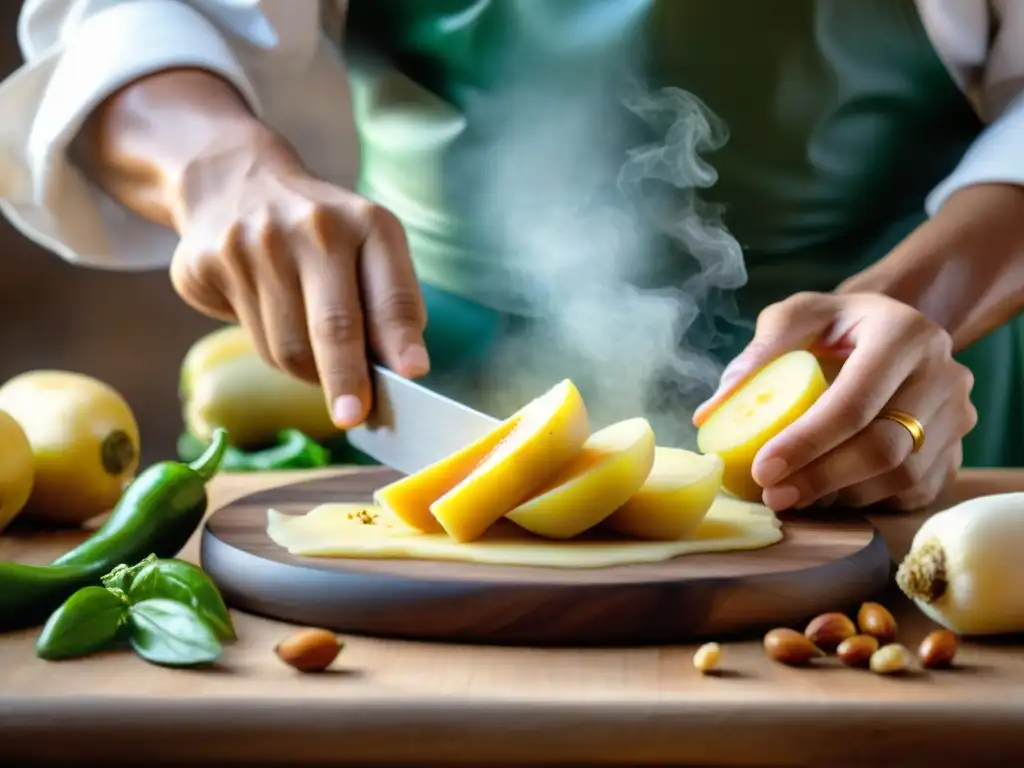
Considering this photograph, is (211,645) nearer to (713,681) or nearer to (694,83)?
(713,681)

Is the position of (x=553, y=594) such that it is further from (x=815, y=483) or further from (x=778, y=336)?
(x=778, y=336)

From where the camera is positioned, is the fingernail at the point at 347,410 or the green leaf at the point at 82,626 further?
the fingernail at the point at 347,410

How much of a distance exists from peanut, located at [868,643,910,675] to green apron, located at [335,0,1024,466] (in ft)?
2.65

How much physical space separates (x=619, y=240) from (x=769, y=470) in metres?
0.63

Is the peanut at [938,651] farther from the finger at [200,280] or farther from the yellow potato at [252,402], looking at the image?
the yellow potato at [252,402]

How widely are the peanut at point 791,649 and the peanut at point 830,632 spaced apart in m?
0.02

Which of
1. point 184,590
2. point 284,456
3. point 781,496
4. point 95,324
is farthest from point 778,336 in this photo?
point 95,324

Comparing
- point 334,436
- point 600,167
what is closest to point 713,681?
point 600,167

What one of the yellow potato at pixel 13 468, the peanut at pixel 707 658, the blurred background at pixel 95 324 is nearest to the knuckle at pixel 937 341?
the peanut at pixel 707 658

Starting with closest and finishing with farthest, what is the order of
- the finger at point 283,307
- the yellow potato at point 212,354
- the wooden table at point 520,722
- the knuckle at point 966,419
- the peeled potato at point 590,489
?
the wooden table at point 520,722 → the peeled potato at point 590,489 → the finger at point 283,307 → the knuckle at point 966,419 → the yellow potato at point 212,354

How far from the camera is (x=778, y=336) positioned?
4.42 ft

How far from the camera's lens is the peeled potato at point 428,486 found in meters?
1.11

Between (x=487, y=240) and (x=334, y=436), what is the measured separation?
0.52 meters

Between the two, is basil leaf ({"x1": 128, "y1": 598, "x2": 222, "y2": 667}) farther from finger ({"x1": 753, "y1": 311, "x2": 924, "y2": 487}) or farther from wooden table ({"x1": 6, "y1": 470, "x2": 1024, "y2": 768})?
finger ({"x1": 753, "y1": 311, "x2": 924, "y2": 487})
